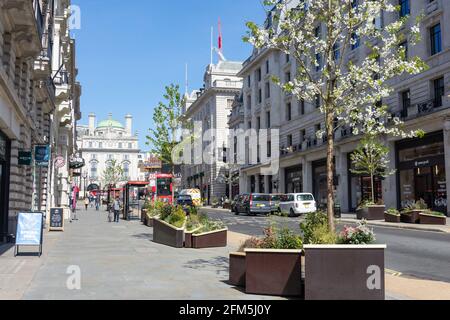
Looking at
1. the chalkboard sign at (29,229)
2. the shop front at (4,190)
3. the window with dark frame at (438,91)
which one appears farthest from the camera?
the window with dark frame at (438,91)

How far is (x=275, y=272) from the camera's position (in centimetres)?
793

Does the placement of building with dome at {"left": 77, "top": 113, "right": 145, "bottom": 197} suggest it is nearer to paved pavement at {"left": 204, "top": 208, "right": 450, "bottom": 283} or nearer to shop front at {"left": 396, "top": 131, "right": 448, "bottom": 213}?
shop front at {"left": 396, "top": 131, "right": 448, "bottom": 213}

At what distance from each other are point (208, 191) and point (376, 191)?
161ft

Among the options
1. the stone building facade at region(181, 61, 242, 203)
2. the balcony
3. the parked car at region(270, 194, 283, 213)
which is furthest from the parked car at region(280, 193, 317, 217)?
the balcony

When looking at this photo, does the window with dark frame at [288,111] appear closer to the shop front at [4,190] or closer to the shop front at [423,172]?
the shop front at [423,172]

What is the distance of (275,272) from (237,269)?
108 centimetres

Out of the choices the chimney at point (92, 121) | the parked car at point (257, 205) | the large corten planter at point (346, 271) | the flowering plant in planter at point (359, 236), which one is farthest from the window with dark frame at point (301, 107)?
the chimney at point (92, 121)

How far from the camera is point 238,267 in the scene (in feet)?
28.8

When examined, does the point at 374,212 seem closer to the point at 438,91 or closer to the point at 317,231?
the point at 438,91

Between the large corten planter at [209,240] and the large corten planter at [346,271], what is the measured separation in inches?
333

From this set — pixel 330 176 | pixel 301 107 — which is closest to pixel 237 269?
pixel 330 176

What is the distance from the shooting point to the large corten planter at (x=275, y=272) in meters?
7.84
